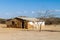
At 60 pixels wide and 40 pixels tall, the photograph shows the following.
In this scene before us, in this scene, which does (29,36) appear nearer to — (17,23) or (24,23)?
(24,23)

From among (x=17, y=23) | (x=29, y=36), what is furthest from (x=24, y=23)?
(x=29, y=36)

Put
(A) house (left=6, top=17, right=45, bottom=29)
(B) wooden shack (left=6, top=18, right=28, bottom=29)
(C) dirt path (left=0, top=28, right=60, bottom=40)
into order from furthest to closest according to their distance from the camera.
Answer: (B) wooden shack (left=6, top=18, right=28, bottom=29) → (A) house (left=6, top=17, right=45, bottom=29) → (C) dirt path (left=0, top=28, right=60, bottom=40)

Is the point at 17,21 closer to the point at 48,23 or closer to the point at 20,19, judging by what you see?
the point at 20,19

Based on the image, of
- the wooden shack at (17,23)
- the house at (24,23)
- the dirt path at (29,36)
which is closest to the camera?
the dirt path at (29,36)

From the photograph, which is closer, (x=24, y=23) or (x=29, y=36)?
(x=29, y=36)

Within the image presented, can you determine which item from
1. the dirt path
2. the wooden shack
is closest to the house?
the wooden shack

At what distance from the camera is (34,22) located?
47406mm

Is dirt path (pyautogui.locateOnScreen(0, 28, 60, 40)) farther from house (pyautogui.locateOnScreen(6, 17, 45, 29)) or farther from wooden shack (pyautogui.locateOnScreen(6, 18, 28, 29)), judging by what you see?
wooden shack (pyautogui.locateOnScreen(6, 18, 28, 29))

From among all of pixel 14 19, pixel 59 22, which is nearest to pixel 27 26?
pixel 14 19

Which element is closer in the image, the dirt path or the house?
the dirt path

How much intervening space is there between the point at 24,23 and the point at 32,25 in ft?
7.29

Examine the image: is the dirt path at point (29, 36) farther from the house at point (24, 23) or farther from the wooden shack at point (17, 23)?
the wooden shack at point (17, 23)

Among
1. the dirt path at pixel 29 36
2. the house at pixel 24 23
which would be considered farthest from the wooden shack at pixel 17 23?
the dirt path at pixel 29 36

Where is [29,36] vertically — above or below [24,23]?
below
